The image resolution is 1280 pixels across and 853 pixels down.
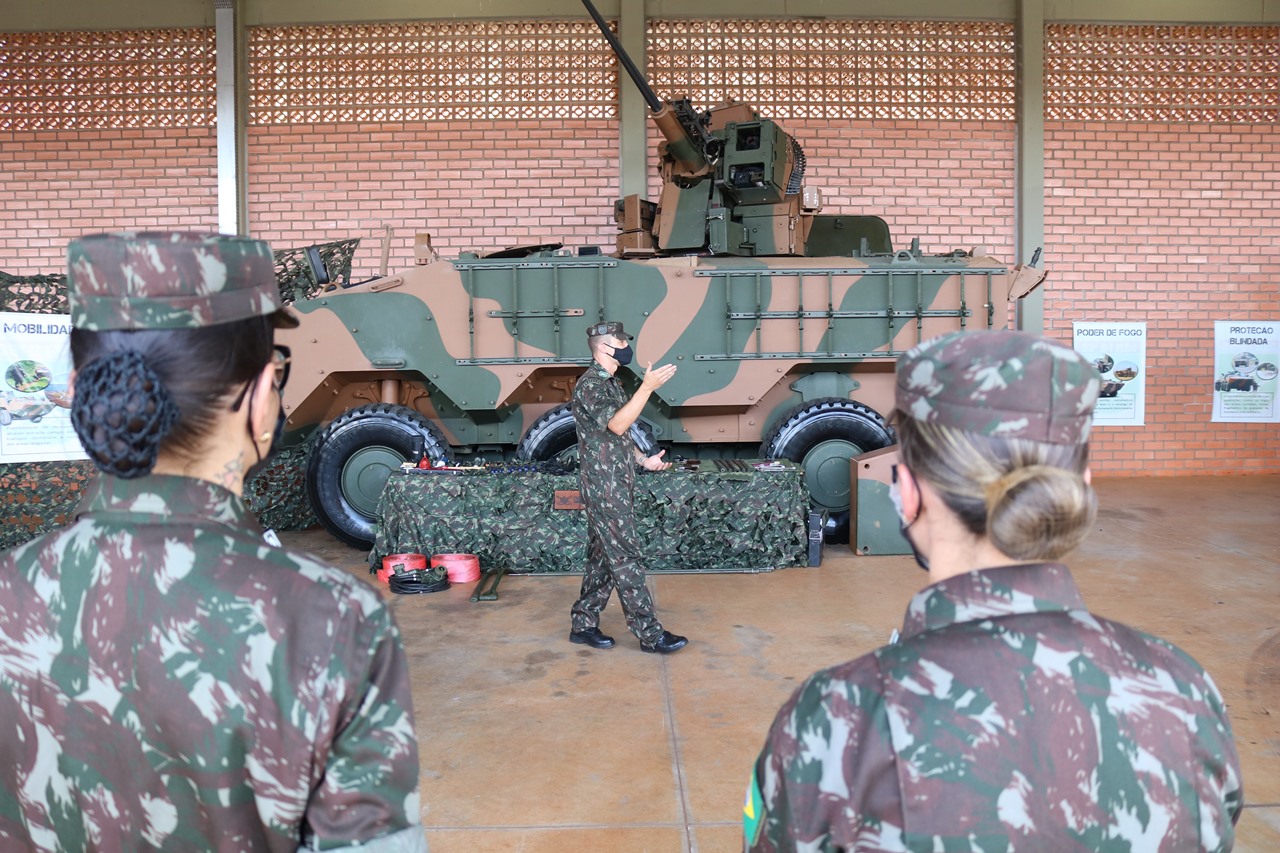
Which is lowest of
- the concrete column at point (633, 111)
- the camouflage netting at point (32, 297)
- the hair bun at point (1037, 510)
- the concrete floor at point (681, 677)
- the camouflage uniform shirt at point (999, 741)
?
the concrete floor at point (681, 677)

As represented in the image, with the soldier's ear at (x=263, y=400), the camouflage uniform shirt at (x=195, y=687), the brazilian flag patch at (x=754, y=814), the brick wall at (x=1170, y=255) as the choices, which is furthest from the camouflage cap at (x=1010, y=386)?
the brick wall at (x=1170, y=255)

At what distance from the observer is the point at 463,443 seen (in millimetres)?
8375

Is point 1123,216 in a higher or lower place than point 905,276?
higher

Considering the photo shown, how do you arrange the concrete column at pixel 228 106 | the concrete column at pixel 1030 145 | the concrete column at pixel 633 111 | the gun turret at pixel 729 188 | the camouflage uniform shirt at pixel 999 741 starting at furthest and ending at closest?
1. the concrete column at pixel 1030 145
2. the concrete column at pixel 228 106
3. the concrete column at pixel 633 111
4. the gun turret at pixel 729 188
5. the camouflage uniform shirt at pixel 999 741

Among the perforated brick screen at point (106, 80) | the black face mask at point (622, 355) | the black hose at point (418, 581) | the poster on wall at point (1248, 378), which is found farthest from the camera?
the poster on wall at point (1248, 378)

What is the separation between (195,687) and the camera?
1057 millimetres

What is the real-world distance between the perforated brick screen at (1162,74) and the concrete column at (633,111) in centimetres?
441

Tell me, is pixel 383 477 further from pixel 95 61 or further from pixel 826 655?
pixel 95 61

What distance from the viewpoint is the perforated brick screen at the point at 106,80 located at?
10.7m

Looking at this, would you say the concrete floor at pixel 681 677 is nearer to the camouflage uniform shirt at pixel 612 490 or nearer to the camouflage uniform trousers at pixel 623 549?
the camouflage uniform trousers at pixel 623 549

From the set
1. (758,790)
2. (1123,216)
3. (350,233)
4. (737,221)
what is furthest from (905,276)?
(758,790)

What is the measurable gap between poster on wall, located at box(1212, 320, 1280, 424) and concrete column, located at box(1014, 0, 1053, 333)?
7.21 feet

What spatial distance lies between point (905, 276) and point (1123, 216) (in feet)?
15.2

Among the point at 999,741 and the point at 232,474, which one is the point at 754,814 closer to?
the point at 999,741
